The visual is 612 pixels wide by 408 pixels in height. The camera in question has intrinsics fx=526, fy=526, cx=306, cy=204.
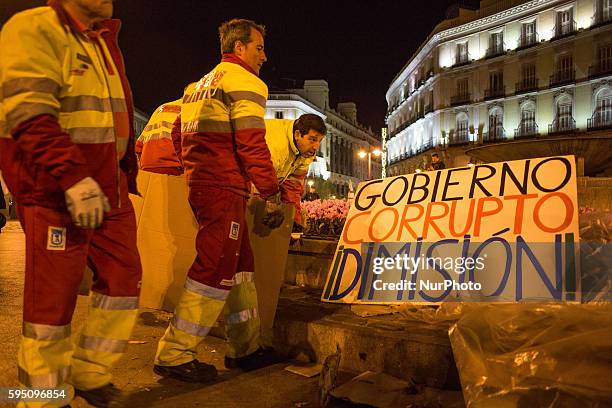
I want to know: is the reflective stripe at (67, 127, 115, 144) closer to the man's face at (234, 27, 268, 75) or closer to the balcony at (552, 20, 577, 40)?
the man's face at (234, 27, 268, 75)

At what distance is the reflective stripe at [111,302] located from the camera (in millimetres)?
2441

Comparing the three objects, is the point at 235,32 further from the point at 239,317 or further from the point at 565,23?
the point at 565,23

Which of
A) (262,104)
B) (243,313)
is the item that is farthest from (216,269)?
(262,104)

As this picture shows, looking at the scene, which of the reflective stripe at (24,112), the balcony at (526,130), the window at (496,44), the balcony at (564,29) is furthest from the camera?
the window at (496,44)

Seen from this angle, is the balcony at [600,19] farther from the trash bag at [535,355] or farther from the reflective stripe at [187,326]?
the reflective stripe at [187,326]

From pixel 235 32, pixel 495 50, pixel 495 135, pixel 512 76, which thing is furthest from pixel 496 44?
pixel 235 32

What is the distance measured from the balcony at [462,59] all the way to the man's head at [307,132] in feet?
170

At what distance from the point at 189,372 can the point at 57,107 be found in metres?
1.69

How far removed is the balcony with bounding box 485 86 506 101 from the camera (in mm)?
49062

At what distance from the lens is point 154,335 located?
415cm

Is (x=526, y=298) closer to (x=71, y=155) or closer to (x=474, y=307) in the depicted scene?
(x=474, y=307)

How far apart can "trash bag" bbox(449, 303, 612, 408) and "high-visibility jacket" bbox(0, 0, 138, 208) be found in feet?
6.17

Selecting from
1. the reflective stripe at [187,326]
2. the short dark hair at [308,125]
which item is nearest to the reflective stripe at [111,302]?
the reflective stripe at [187,326]

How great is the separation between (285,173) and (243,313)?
135cm
